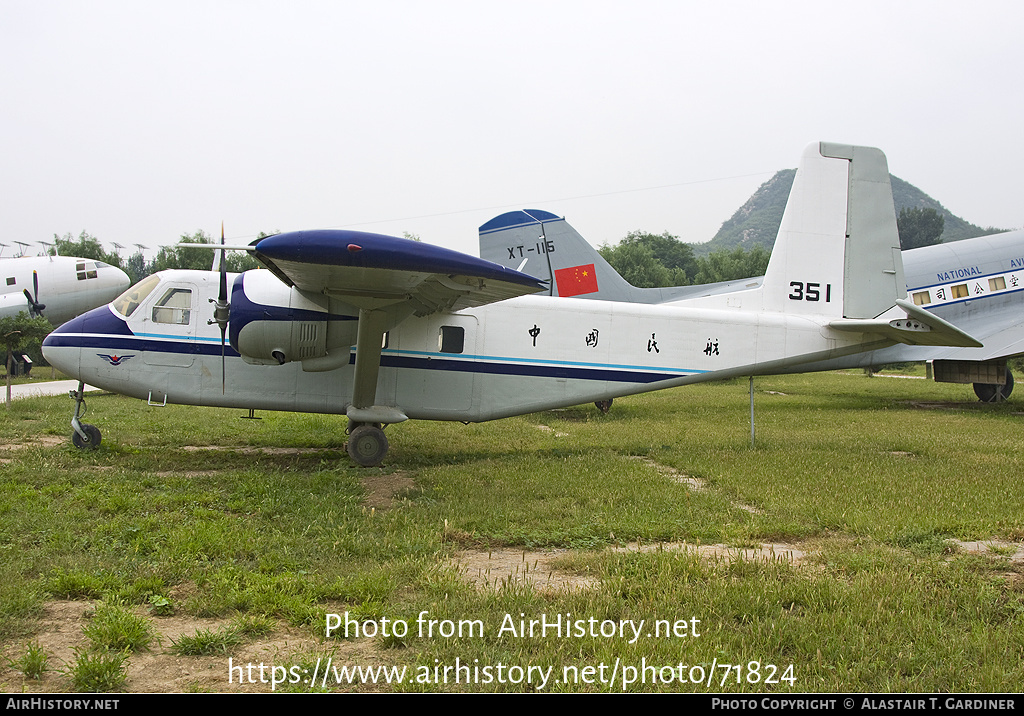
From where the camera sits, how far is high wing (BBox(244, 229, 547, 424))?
269 inches

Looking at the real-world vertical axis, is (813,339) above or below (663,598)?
above

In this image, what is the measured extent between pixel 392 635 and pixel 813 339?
909 cm

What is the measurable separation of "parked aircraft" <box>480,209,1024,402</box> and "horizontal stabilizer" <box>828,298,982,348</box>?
5.42 m

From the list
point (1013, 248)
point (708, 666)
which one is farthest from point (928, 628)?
point (1013, 248)

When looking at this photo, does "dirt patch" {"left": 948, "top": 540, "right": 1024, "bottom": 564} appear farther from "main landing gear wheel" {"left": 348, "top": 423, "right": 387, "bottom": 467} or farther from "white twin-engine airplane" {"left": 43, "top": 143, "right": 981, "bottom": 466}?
"main landing gear wheel" {"left": 348, "top": 423, "right": 387, "bottom": 467}

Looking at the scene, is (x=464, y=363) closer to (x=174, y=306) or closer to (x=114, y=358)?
(x=174, y=306)

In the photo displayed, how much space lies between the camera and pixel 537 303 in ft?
35.0

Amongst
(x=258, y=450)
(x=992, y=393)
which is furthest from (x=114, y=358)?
(x=992, y=393)

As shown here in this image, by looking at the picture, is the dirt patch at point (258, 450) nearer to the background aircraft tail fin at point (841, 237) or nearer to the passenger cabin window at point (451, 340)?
the passenger cabin window at point (451, 340)

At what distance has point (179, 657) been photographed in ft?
12.0

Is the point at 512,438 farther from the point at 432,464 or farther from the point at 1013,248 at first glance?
Result: the point at 1013,248

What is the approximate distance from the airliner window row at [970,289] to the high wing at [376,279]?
14.8m

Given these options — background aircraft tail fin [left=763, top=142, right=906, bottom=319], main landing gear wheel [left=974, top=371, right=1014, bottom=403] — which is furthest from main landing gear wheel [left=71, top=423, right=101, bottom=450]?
main landing gear wheel [left=974, top=371, right=1014, bottom=403]

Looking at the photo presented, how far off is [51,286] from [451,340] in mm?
20912
